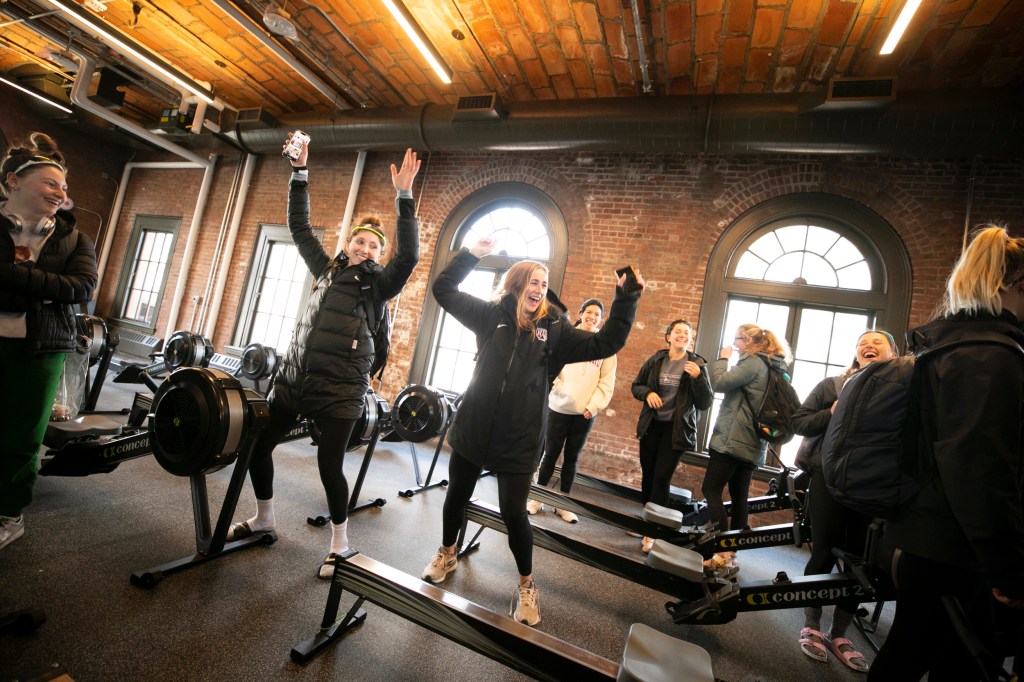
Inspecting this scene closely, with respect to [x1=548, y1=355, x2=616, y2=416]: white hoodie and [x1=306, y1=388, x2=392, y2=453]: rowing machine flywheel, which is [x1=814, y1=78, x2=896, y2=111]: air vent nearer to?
[x1=548, y1=355, x2=616, y2=416]: white hoodie

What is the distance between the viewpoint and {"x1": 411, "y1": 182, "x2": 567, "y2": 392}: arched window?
20.5 feet

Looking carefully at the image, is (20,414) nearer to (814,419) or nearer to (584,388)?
(584,388)

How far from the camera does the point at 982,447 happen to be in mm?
1200

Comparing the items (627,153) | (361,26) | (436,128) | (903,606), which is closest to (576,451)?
(903,606)

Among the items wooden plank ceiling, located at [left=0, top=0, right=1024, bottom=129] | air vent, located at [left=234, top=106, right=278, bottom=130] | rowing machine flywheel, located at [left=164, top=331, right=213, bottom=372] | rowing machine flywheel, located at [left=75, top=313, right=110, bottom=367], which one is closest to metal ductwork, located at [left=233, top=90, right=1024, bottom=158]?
wooden plank ceiling, located at [left=0, top=0, right=1024, bottom=129]

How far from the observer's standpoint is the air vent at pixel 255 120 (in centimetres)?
704

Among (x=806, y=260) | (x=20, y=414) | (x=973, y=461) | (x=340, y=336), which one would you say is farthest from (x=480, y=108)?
(x=973, y=461)

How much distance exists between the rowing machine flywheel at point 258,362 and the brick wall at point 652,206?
1498mm

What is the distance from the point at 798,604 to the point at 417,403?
3.11 m

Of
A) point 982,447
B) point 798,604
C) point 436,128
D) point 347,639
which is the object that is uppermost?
point 436,128

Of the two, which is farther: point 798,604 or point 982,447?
point 798,604

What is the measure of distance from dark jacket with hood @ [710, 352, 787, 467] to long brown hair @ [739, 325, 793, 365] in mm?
44

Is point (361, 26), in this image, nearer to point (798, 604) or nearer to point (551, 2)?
point (551, 2)

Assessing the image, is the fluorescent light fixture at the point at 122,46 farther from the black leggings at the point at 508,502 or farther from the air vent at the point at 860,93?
the air vent at the point at 860,93
